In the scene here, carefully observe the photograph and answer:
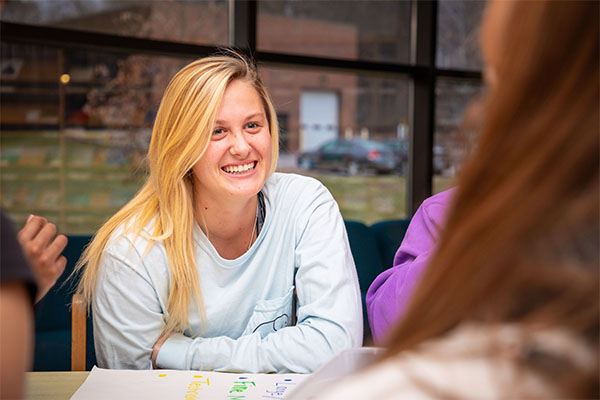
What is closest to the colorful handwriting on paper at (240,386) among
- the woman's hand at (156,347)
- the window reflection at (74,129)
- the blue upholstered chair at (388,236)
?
the woman's hand at (156,347)

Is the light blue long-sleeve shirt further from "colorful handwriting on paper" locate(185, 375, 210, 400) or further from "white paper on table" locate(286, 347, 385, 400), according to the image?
"white paper on table" locate(286, 347, 385, 400)

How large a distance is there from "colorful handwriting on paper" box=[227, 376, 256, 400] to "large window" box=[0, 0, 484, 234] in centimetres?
206

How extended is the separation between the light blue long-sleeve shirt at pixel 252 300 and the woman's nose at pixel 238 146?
0.65 feet

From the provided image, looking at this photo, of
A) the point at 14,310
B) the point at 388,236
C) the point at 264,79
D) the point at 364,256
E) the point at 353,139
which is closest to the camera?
the point at 14,310

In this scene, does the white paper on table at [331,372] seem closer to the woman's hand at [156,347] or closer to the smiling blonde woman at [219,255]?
the smiling blonde woman at [219,255]

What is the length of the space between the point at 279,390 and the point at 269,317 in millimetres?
406

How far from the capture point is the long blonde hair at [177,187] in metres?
1.63

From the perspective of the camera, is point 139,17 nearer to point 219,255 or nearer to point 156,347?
point 219,255

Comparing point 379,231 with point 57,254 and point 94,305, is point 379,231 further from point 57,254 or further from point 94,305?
point 57,254

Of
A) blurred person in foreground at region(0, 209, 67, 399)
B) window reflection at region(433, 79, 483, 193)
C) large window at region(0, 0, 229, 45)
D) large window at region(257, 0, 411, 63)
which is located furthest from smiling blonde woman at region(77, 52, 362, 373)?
window reflection at region(433, 79, 483, 193)

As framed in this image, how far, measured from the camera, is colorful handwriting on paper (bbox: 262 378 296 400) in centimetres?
123

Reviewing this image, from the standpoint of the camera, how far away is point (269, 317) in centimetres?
167

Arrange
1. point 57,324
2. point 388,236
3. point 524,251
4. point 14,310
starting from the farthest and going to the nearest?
point 388,236, point 57,324, point 14,310, point 524,251

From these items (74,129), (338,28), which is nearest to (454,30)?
(338,28)
